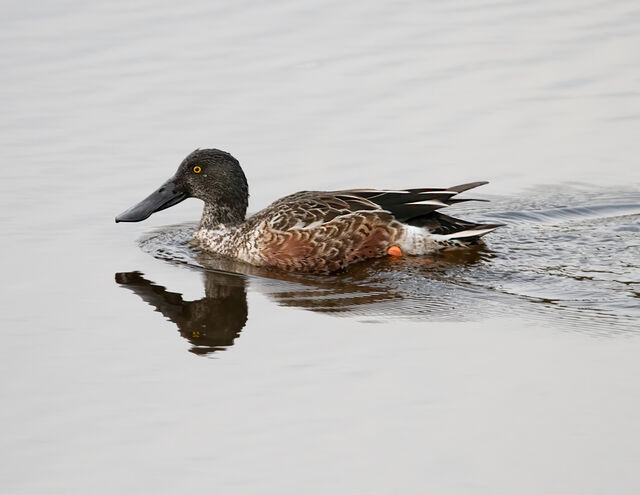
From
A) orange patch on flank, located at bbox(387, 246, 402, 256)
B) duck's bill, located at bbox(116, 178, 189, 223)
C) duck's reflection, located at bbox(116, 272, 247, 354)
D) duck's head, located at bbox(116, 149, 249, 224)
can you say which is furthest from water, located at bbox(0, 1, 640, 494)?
duck's head, located at bbox(116, 149, 249, 224)

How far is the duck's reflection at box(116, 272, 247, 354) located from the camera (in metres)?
9.12

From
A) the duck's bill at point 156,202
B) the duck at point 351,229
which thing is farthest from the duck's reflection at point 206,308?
the duck's bill at point 156,202

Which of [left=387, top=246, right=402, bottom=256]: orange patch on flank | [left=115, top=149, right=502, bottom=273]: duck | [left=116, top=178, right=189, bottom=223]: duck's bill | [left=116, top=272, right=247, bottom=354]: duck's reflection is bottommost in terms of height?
[left=116, top=272, right=247, bottom=354]: duck's reflection

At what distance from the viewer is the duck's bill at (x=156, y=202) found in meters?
11.7

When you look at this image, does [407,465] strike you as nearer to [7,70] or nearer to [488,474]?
[488,474]

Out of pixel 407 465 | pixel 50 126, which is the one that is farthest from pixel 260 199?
pixel 407 465

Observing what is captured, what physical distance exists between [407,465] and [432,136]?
7.23 metres

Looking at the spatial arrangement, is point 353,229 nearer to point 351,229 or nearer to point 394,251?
point 351,229

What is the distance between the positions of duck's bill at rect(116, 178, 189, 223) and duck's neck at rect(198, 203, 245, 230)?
329 millimetres

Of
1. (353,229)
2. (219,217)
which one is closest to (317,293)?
(353,229)

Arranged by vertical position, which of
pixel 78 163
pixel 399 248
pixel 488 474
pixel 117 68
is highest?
pixel 117 68

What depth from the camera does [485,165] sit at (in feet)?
42.5

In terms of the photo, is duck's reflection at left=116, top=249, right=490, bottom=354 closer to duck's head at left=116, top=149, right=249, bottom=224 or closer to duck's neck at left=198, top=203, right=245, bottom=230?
duck's neck at left=198, top=203, right=245, bottom=230

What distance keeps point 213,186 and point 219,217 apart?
0.32 metres
